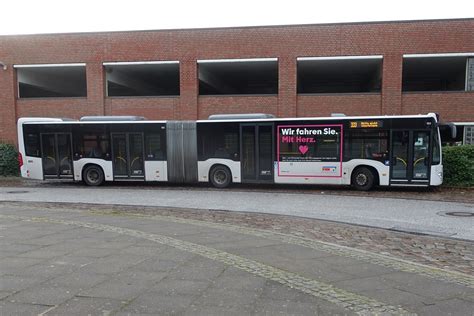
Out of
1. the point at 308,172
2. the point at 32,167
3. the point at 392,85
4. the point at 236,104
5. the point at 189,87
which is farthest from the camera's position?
the point at 189,87

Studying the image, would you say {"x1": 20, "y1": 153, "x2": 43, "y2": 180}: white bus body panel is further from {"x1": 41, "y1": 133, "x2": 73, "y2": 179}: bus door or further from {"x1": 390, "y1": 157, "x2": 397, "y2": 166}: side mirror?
{"x1": 390, "y1": 157, "x2": 397, "y2": 166}: side mirror

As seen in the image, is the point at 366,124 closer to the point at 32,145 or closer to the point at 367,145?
the point at 367,145

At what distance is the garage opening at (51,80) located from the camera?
2377 cm

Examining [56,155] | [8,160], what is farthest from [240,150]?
[8,160]

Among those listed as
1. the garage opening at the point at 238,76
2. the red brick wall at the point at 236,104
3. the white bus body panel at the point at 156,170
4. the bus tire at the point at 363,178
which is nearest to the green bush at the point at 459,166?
the bus tire at the point at 363,178

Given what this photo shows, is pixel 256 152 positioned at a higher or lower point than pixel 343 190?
higher

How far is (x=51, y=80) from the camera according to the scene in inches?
1081

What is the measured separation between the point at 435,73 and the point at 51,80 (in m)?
24.7

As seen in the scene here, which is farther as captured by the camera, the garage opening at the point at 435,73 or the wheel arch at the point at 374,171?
the garage opening at the point at 435,73

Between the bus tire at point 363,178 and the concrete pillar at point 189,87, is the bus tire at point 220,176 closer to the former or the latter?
the bus tire at point 363,178

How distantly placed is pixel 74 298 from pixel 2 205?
8877 mm

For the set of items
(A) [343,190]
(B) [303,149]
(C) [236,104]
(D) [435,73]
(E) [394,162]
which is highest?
(D) [435,73]

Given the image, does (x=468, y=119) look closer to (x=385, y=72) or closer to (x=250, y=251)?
(x=385, y=72)

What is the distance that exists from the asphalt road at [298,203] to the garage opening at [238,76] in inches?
350
